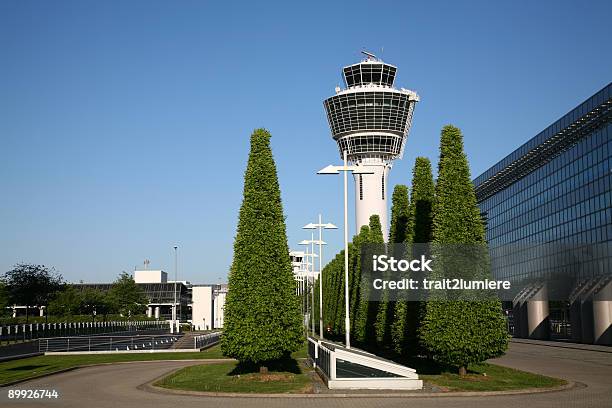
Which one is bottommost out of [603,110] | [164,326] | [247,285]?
[164,326]

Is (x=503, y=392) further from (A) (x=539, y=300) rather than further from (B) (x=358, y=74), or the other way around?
(B) (x=358, y=74)

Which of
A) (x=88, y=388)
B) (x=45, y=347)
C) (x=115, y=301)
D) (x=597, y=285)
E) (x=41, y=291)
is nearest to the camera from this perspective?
(x=88, y=388)

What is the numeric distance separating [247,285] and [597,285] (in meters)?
44.9

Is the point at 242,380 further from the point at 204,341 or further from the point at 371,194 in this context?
the point at 371,194

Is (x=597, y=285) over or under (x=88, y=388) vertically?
over

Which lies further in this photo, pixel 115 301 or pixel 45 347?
pixel 115 301

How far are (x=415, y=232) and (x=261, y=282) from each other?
33.2 feet

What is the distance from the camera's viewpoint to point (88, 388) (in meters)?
27.8

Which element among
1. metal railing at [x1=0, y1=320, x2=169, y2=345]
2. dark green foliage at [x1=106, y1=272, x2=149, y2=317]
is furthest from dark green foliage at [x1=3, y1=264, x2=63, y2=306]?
dark green foliage at [x1=106, y1=272, x2=149, y2=317]

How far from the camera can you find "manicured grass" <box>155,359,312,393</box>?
2538cm

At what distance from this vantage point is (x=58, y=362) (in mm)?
42344

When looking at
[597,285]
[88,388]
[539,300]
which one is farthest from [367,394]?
[539,300]

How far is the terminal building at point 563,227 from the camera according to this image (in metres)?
63.8

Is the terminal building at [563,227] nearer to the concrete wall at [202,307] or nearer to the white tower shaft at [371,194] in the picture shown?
the white tower shaft at [371,194]
